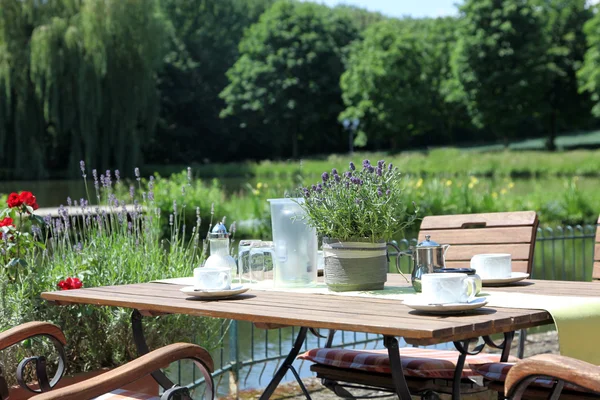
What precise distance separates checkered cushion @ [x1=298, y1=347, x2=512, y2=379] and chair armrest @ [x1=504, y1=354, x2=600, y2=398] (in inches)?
33.8

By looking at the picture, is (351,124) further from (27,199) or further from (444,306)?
(444,306)

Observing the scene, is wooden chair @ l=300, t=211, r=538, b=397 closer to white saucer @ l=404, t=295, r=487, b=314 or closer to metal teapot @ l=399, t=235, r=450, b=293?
metal teapot @ l=399, t=235, r=450, b=293

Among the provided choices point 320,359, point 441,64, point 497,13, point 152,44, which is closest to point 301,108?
point 441,64

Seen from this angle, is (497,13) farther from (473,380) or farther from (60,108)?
(473,380)

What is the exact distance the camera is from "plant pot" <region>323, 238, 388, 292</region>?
2.64m

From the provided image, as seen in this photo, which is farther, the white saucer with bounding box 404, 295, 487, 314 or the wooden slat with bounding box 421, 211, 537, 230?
the wooden slat with bounding box 421, 211, 537, 230

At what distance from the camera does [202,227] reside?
578 inches

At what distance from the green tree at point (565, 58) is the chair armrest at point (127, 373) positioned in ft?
143

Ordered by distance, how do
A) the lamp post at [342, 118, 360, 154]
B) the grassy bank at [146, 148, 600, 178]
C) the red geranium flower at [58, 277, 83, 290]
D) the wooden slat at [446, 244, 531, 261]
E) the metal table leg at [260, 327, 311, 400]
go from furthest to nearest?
the lamp post at [342, 118, 360, 154] → the grassy bank at [146, 148, 600, 178] → the red geranium flower at [58, 277, 83, 290] → the wooden slat at [446, 244, 531, 261] → the metal table leg at [260, 327, 311, 400]

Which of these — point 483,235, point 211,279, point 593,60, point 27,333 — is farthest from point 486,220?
point 593,60

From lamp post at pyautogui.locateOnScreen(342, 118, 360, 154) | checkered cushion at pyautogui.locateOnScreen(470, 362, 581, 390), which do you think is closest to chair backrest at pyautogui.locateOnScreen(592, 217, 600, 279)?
checkered cushion at pyautogui.locateOnScreen(470, 362, 581, 390)

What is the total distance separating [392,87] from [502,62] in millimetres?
6166

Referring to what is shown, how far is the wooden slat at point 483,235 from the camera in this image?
11.8 feet

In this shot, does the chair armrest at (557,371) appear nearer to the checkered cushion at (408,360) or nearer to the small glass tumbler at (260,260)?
the checkered cushion at (408,360)
